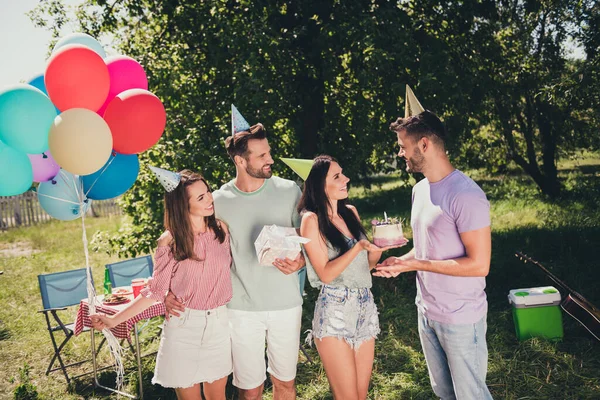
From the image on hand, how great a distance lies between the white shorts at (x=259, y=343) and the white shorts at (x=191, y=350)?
0.37ft

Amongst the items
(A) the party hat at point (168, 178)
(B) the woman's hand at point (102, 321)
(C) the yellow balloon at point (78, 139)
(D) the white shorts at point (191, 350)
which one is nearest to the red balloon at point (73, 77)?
(C) the yellow balloon at point (78, 139)

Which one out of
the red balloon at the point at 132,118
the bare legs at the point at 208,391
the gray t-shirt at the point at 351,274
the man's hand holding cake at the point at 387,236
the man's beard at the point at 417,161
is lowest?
the bare legs at the point at 208,391

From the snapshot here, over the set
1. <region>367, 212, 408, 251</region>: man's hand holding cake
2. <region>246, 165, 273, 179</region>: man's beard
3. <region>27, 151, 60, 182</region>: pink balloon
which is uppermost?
<region>27, 151, 60, 182</region>: pink balloon

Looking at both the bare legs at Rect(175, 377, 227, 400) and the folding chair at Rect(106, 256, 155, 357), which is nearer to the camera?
the bare legs at Rect(175, 377, 227, 400)

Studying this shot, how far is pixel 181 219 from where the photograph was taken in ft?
9.20

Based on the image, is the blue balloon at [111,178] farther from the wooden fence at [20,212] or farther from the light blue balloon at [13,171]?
the wooden fence at [20,212]

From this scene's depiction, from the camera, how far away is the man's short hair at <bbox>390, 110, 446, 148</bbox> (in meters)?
2.52

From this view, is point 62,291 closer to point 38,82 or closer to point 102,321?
point 38,82

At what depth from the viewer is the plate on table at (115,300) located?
4250mm

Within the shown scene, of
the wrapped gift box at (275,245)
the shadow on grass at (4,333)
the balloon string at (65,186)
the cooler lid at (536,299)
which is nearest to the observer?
the wrapped gift box at (275,245)

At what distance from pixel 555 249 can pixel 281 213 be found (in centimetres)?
619

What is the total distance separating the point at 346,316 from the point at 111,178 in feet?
7.29

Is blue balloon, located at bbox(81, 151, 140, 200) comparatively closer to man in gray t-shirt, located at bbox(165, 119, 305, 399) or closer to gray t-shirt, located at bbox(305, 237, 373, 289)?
man in gray t-shirt, located at bbox(165, 119, 305, 399)

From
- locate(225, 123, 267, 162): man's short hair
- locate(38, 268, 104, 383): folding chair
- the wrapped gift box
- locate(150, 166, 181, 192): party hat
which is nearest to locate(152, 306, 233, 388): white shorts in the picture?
the wrapped gift box
